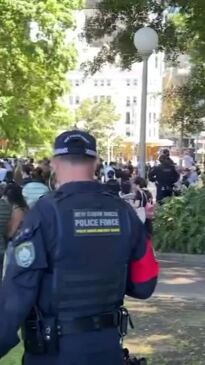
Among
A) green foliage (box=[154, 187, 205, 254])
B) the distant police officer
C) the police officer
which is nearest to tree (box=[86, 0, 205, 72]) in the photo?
the distant police officer

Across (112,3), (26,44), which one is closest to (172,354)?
(112,3)

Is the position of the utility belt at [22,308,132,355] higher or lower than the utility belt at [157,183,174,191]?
lower

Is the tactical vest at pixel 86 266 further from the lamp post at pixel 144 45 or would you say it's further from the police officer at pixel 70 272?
the lamp post at pixel 144 45

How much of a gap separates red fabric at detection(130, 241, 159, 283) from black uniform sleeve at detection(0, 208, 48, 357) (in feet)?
1.37

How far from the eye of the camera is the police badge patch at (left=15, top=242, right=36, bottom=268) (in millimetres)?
2549

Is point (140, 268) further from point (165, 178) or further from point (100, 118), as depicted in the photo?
point (100, 118)

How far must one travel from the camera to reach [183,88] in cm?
2127

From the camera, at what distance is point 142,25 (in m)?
15.5

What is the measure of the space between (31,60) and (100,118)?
63.7 m

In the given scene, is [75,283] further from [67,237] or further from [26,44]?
[26,44]

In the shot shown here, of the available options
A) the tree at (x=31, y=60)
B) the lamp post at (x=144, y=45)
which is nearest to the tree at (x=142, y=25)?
the lamp post at (x=144, y=45)

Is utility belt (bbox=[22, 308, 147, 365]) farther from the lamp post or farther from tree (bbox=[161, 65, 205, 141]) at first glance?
tree (bbox=[161, 65, 205, 141])

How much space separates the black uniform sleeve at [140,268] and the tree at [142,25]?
35.1 feet

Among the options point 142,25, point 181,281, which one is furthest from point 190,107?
point 181,281
